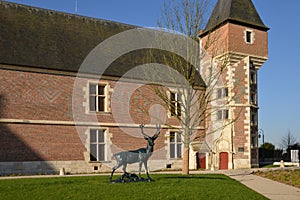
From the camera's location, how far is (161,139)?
2317cm

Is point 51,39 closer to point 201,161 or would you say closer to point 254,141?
point 201,161

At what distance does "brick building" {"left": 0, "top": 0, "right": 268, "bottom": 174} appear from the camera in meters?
18.8

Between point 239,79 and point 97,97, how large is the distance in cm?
925

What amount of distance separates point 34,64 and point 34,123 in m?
3.00

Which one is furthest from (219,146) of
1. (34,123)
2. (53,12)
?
(53,12)

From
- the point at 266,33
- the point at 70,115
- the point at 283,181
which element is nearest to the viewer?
the point at 283,181

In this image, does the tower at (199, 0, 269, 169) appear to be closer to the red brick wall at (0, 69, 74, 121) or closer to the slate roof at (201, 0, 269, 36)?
the slate roof at (201, 0, 269, 36)

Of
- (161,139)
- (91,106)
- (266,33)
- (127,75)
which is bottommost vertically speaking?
(161,139)

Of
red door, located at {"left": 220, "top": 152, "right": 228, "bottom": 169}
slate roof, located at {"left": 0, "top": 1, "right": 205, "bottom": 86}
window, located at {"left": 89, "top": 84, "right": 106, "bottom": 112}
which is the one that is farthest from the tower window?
window, located at {"left": 89, "top": 84, "right": 106, "bottom": 112}

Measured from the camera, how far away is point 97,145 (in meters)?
21.0

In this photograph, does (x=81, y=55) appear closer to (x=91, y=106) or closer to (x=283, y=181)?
(x=91, y=106)

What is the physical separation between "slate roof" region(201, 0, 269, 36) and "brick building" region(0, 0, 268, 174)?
88 mm

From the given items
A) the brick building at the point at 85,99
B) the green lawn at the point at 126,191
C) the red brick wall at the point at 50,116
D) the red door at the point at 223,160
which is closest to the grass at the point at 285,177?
the brick building at the point at 85,99

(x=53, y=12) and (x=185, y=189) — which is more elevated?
(x=53, y=12)
